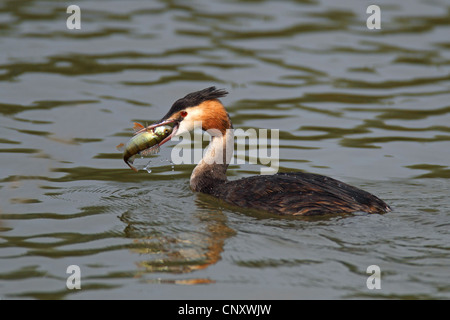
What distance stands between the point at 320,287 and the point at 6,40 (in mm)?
→ 10479

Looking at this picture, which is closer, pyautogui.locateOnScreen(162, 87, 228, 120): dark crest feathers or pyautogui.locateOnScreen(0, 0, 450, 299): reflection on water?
pyautogui.locateOnScreen(0, 0, 450, 299): reflection on water

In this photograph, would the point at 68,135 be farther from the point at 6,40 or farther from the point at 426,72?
the point at 426,72

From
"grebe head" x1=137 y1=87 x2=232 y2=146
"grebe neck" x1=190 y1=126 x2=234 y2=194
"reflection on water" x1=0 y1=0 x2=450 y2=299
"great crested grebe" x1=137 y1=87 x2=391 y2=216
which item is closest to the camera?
"reflection on water" x1=0 y1=0 x2=450 y2=299

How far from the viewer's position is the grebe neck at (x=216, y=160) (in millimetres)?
9438

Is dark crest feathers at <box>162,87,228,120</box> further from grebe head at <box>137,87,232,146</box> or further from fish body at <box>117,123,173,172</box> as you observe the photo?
fish body at <box>117,123,173,172</box>

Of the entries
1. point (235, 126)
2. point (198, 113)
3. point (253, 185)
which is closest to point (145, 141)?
point (198, 113)

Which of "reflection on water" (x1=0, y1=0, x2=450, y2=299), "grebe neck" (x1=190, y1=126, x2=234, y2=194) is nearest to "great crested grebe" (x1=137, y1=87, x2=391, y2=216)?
"grebe neck" (x1=190, y1=126, x2=234, y2=194)

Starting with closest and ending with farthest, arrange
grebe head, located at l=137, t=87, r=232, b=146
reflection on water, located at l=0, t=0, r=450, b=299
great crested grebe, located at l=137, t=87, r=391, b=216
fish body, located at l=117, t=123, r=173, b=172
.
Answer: reflection on water, located at l=0, t=0, r=450, b=299 < great crested grebe, located at l=137, t=87, r=391, b=216 < fish body, located at l=117, t=123, r=173, b=172 < grebe head, located at l=137, t=87, r=232, b=146

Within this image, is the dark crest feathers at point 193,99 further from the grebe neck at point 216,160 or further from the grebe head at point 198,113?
the grebe neck at point 216,160

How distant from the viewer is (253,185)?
8695 millimetres

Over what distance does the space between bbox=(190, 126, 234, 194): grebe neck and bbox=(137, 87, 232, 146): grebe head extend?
0.08 meters

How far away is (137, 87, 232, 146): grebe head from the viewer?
918cm

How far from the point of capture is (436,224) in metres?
7.96

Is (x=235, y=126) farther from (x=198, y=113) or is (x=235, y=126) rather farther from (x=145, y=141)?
(x=145, y=141)
